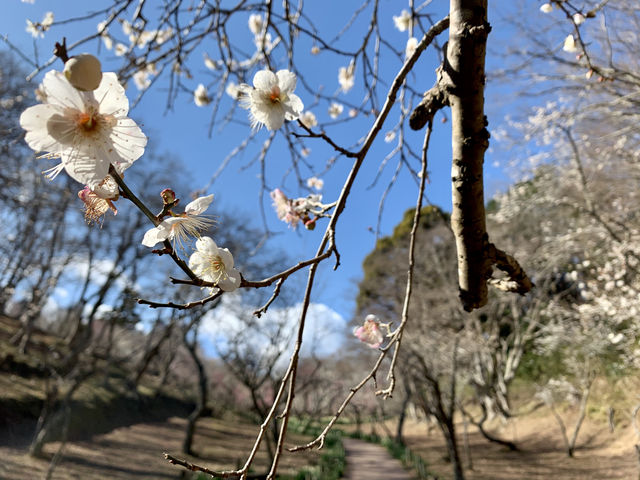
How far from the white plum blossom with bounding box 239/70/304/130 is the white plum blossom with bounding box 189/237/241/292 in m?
0.26

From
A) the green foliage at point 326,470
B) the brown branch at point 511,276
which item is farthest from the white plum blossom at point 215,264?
the green foliage at point 326,470

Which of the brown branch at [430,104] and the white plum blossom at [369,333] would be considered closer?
the brown branch at [430,104]

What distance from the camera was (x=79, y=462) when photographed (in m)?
6.09

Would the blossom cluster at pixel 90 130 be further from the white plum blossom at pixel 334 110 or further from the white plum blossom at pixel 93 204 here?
the white plum blossom at pixel 334 110

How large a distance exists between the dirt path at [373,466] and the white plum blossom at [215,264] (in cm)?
705

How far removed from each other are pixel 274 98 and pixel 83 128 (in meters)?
0.37

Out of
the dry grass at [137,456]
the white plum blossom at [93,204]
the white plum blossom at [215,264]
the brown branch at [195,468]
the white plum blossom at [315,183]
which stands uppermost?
the white plum blossom at [315,183]

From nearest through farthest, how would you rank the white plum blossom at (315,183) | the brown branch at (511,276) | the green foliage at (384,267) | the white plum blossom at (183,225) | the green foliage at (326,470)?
the white plum blossom at (183,225)
the brown branch at (511,276)
the white plum blossom at (315,183)
the green foliage at (326,470)
the green foliage at (384,267)

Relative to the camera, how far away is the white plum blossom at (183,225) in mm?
480

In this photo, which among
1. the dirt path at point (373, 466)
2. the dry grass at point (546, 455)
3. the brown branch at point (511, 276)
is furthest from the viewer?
the dirt path at point (373, 466)

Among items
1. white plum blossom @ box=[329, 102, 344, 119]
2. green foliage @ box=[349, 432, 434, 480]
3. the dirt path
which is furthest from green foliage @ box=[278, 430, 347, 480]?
white plum blossom @ box=[329, 102, 344, 119]

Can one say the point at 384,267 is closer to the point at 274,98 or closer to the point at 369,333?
the point at 369,333

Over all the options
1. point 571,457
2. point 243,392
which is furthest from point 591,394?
point 243,392

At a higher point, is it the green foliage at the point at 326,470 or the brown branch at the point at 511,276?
the brown branch at the point at 511,276
